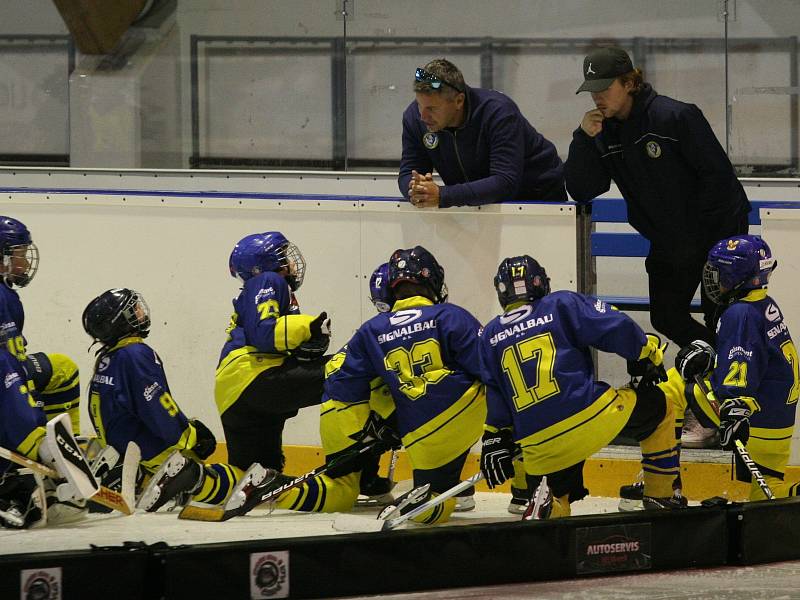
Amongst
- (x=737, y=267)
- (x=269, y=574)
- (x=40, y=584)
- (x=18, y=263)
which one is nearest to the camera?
(x=40, y=584)

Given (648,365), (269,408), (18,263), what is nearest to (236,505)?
(269,408)

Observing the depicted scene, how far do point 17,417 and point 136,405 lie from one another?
40 centimetres

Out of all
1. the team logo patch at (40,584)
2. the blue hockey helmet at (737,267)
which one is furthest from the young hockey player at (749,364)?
the team logo patch at (40,584)

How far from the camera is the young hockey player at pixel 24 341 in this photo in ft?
14.6

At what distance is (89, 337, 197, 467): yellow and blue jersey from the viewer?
4488 mm

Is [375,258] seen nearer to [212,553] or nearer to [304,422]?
[304,422]

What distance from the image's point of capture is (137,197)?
206 inches

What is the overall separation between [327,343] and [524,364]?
0.94 meters

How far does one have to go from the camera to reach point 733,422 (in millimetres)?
3975

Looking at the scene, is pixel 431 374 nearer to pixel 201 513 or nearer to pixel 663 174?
pixel 201 513

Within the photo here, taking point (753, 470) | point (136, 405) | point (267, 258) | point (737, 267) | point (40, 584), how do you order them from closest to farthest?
1. point (40, 584)
2. point (753, 470)
3. point (737, 267)
4. point (136, 405)
5. point (267, 258)

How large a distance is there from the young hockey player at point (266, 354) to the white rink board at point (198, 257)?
1.00 feet

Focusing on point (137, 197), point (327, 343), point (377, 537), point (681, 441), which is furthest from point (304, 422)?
point (377, 537)

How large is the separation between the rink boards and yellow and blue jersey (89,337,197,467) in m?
1.22
